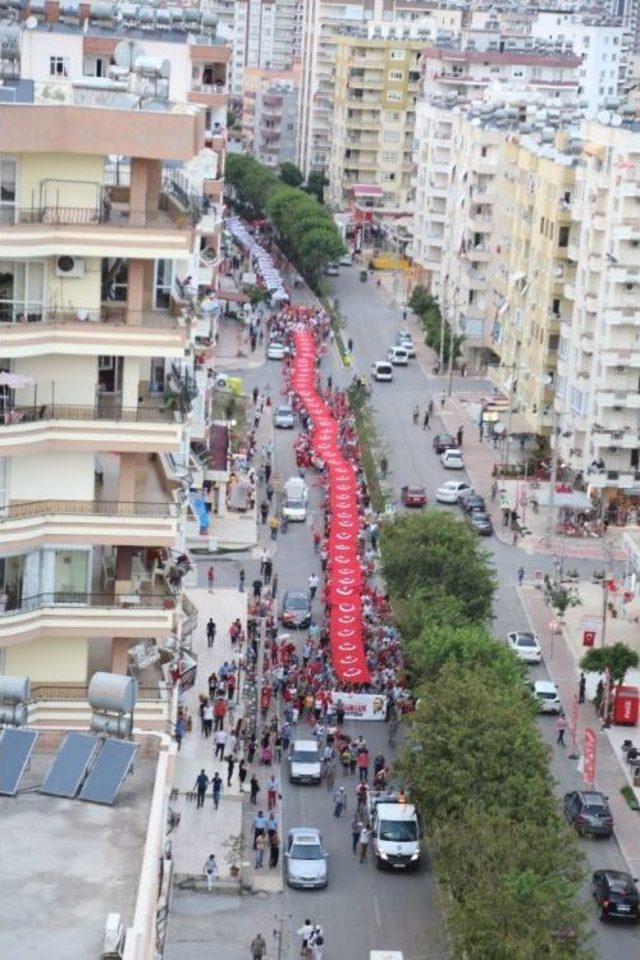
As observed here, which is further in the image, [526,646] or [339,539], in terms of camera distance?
[339,539]

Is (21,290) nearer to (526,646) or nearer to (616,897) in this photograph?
(616,897)

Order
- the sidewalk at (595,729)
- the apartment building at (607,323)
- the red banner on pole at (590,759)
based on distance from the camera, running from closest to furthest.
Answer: the sidewalk at (595,729) → the red banner on pole at (590,759) → the apartment building at (607,323)

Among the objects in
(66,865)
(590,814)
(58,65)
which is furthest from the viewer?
(58,65)

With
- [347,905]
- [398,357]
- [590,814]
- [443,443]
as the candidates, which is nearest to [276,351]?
[398,357]

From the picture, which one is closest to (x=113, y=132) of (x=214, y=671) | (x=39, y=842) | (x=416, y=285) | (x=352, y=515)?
(x=39, y=842)

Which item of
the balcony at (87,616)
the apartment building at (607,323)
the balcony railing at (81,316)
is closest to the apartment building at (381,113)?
the apartment building at (607,323)

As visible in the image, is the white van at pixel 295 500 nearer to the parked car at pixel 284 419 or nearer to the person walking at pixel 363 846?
the parked car at pixel 284 419

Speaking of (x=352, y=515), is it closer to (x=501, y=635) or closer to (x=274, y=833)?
(x=501, y=635)
